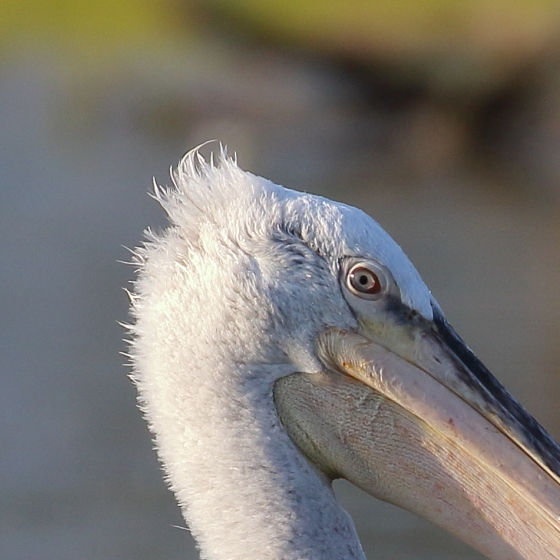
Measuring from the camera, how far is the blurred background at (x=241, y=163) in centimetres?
747

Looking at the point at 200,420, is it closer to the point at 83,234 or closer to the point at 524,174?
the point at 83,234

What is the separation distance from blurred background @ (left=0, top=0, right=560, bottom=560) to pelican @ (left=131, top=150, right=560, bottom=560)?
14.1 feet

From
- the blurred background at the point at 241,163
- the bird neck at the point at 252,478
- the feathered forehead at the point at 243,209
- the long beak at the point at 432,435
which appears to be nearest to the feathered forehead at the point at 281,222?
the feathered forehead at the point at 243,209

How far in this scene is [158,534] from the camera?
6957 millimetres

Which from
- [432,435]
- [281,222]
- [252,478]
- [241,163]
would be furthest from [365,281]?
[241,163]

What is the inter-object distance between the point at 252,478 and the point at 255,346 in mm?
Result: 311

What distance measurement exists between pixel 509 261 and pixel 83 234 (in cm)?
410

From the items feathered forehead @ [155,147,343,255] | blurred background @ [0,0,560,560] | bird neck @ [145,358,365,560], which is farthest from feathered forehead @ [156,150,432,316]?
blurred background @ [0,0,560,560]

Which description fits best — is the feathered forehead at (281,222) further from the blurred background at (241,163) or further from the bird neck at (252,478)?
the blurred background at (241,163)

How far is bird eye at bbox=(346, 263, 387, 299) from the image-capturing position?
2.65m

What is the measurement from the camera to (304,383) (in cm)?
272

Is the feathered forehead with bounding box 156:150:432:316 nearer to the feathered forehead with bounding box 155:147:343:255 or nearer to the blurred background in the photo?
the feathered forehead with bounding box 155:147:343:255

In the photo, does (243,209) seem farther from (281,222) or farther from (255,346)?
(255,346)

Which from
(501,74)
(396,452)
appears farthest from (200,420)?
(501,74)
